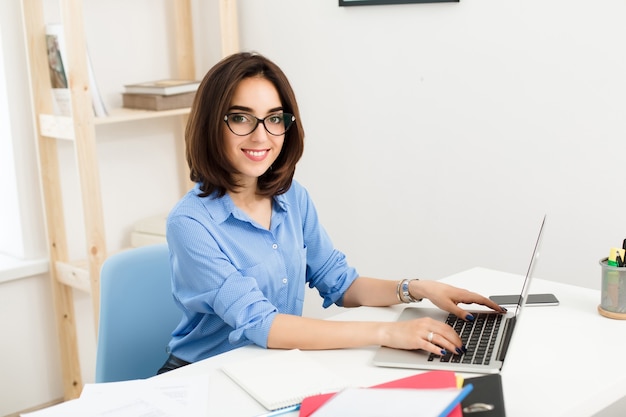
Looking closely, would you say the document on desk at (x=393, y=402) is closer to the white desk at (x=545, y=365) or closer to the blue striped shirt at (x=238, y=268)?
the white desk at (x=545, y=365)

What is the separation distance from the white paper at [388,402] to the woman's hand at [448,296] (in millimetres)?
535

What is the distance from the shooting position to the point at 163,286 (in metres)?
1.98

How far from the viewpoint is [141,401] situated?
53.7 inches

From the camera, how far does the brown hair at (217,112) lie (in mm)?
1731

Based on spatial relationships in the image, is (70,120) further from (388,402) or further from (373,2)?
(388,402)

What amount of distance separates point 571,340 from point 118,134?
79.8 inches

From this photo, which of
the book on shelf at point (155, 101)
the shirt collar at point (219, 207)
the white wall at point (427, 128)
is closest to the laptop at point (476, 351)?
the shirt collar at point (219, 207)

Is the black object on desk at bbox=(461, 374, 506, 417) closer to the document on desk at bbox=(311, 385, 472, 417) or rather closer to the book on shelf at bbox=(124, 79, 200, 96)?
the document on desk at bbox=(311, 385, 472, 417)

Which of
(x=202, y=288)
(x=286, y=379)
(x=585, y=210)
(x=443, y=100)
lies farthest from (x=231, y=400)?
(x=443, y=100)

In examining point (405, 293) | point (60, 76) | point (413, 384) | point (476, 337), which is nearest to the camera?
point (413, 384)

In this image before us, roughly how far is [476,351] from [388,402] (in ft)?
1.24

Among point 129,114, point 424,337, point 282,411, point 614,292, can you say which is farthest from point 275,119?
point 129,114

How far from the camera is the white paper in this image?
114 cm

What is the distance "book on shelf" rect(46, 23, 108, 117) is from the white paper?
180 centimetres
